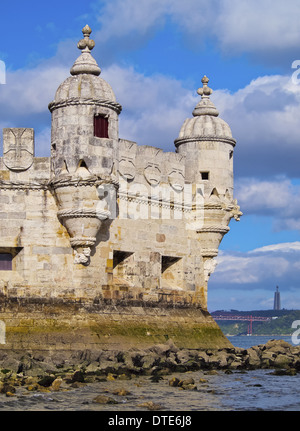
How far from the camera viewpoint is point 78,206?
3116cm

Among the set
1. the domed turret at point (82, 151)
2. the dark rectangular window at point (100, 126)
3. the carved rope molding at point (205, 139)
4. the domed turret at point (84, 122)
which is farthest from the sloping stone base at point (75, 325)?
the carved rope molding at point (205, 139)

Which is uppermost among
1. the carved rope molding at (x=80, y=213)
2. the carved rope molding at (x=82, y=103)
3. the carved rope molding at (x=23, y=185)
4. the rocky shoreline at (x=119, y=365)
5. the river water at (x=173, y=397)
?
the carved rope molding at (x=82, y=103)

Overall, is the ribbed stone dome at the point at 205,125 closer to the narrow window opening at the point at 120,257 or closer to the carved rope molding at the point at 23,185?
the narrow window opening at the point at 120,257

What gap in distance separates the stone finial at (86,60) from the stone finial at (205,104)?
6.96m

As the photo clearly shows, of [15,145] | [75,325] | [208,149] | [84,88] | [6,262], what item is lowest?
[75,325]

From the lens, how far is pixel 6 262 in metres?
31.9

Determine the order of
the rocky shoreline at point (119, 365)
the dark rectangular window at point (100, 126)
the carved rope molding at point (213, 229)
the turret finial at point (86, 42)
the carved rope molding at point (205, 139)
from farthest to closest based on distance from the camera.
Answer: the carved rope molding at point (205, 139), the carved rope molding at point (213, 229), the turret finial at point (86, 42), the dark rectangular window at point (100, 126), the rocky shoreline at point (119, 365)

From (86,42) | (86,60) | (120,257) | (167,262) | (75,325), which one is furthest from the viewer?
(167,262)

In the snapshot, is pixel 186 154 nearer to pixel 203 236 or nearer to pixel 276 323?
pixel 203 236

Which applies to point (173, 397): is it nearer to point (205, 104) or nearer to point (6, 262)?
point (6, 262)

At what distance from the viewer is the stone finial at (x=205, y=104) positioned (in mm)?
38372

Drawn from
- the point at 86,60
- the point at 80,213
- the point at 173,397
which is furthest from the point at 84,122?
the point at 173,397

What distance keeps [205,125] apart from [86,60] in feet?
23.4

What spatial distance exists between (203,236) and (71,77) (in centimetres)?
884
